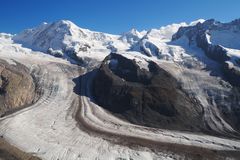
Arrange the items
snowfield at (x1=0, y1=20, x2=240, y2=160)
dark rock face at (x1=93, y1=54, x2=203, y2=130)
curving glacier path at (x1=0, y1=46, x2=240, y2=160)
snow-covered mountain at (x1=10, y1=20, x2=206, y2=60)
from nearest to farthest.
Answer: curving glacier path at (x1=0, y1=46, x2=240, y2=160) < snowfield at (x1=0, y1=20, x2=240, y2=160) < dark rock face at (x1=93, y1=54, x2=203, y2=130) < snow-covered mountain at (x1=10, y1=20, x2=206, y2=60)

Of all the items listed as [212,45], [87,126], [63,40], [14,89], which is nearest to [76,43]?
[63,40]

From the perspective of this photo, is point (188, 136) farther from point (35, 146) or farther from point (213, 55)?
point (213, 55)

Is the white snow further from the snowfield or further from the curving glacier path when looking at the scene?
the curving glacier path

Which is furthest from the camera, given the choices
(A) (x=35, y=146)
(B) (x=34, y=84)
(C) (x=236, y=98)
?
(B) (x=34, y=84)

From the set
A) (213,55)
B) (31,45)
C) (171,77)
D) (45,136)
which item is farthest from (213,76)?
(31,45)

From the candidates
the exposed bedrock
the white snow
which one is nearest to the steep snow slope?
the exposed bedrock

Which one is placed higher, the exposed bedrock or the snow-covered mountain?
the snow-covered mountain

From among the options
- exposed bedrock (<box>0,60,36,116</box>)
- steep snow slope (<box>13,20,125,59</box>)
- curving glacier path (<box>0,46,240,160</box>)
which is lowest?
curving glacier path (<box>0,46,240,160</box>)
